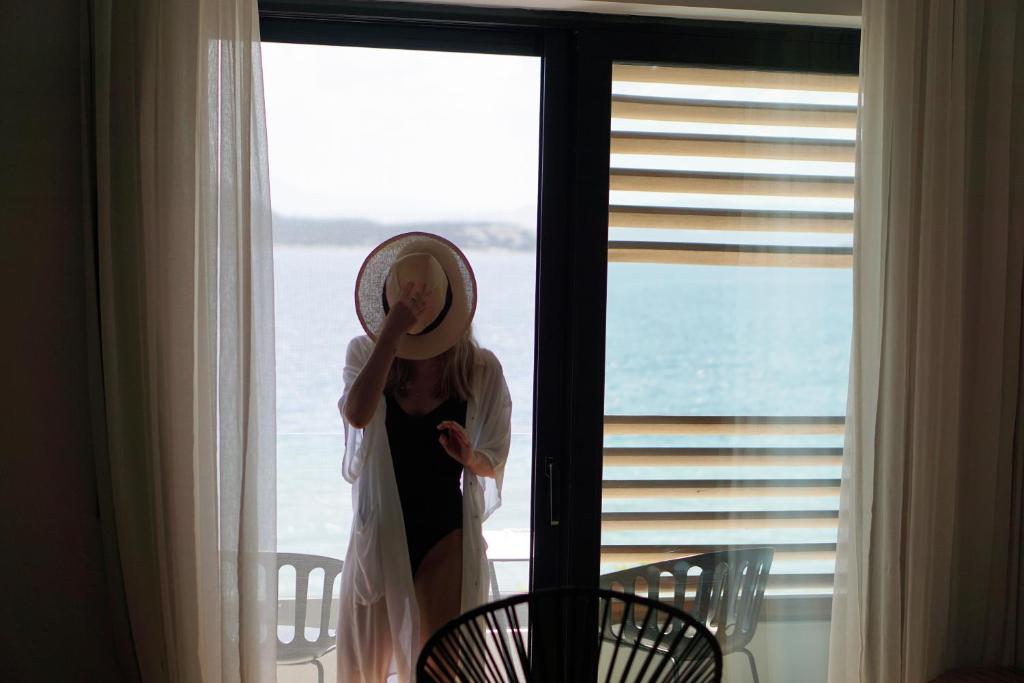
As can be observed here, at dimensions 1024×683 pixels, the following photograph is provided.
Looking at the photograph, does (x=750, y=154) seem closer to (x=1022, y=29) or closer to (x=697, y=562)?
(x=1022, y=29)

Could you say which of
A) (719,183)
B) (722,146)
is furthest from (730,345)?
(722,146)

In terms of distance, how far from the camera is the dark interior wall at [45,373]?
83.7 inches

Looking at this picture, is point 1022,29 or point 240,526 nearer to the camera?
point 240,526

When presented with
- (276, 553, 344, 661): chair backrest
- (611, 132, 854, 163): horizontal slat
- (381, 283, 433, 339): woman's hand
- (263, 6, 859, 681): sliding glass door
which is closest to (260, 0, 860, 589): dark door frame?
(263, 6, 859, 681): sliding glass door

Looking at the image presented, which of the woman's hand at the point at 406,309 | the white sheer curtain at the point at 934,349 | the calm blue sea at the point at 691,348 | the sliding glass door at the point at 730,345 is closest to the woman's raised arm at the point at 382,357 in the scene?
the woman's hand at the point at 406,309

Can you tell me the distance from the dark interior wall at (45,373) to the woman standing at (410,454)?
0.66 m

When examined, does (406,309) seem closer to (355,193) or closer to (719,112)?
(355,193)

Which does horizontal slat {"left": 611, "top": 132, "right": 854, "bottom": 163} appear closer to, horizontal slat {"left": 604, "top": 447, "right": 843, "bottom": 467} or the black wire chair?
horizontal slat {"left": 604, "top": 447, "right": 843, "bottom": 467}

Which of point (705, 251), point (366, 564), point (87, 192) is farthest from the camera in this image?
point (705, 251)

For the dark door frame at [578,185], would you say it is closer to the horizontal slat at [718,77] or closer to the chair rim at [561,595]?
the horizontal slat at [718,77]

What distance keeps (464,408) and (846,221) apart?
1.21m

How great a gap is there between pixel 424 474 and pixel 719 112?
1.31 meters

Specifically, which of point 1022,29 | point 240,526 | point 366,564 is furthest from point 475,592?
point 1022,29

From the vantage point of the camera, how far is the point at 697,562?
8.32 feet
